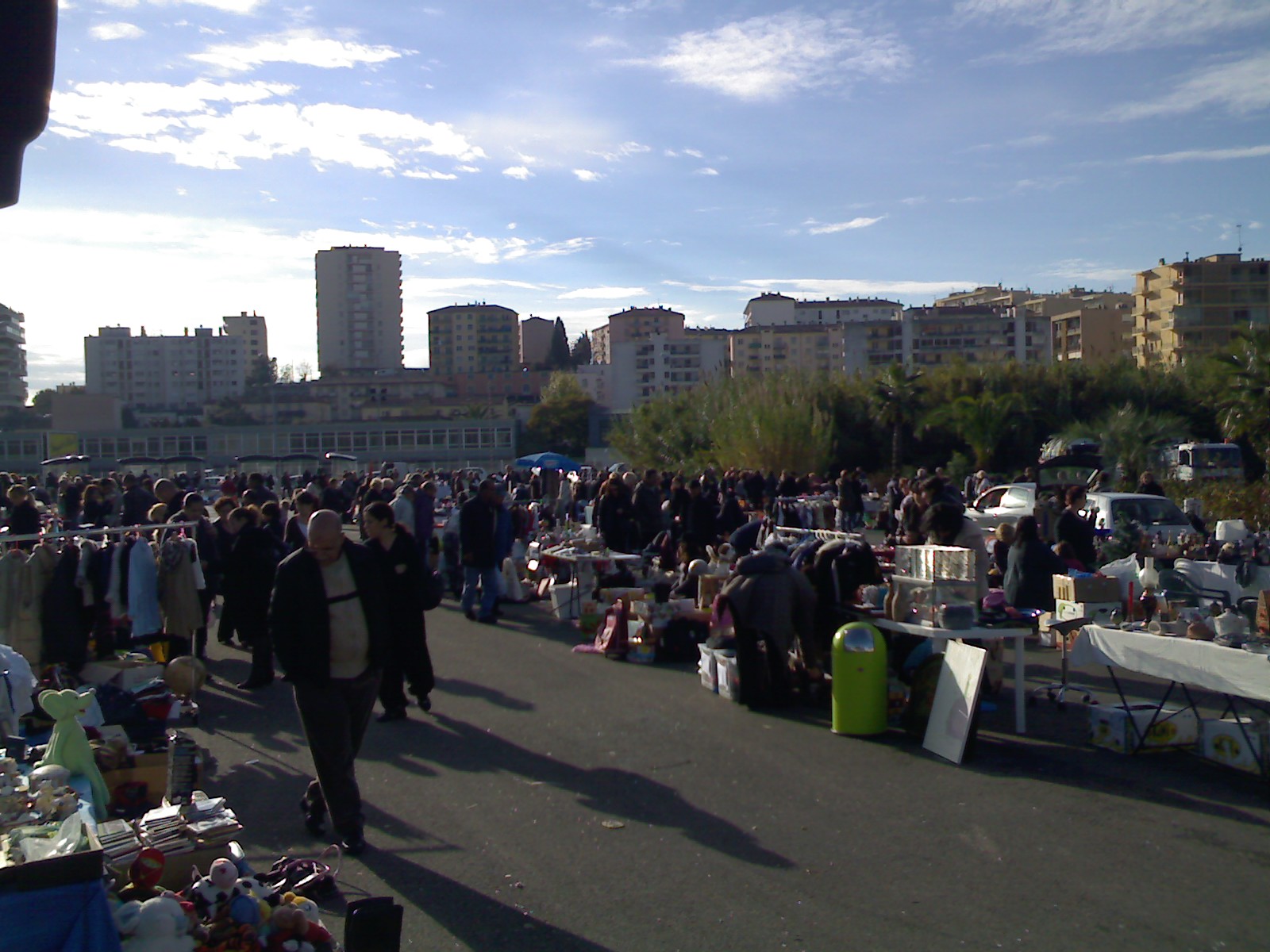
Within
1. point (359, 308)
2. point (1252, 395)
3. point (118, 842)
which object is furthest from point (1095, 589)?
point (359, 308)

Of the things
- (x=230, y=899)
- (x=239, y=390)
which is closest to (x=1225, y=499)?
(x=230, y=899)

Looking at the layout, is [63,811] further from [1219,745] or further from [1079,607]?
[1079,607]

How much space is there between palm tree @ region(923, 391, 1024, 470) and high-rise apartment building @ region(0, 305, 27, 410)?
30209 millimetres

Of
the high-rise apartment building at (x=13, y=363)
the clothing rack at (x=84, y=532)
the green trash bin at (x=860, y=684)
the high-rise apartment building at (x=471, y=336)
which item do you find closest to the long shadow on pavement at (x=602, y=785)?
the green trash bin at (x=860, y=684)

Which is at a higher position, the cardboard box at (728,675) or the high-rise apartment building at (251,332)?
the high-rise apartment building at (251,332)

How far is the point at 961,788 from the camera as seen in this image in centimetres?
657

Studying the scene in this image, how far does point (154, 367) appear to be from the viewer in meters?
147

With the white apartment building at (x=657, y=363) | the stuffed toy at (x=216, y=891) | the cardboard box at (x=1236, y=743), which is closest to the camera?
the stuffed toy at (x=216, y=891)

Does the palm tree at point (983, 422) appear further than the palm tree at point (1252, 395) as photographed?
Yes

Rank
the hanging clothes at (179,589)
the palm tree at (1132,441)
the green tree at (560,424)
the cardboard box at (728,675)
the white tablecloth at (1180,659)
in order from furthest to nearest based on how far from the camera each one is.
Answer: the green tree at (560,424)
the palm tree at (1132,441)
the hanging clothes at (179,589)
the cardboard box at (728,675)
the white tablecloth at (1180,659)

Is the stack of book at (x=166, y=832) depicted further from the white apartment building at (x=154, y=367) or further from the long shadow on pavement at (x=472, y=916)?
the white apartment building at (x=154, y=367)

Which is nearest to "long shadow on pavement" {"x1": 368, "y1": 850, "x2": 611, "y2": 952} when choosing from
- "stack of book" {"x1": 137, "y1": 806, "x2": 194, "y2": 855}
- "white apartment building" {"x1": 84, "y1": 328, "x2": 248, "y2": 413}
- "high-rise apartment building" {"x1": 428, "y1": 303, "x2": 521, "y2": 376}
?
"stack of book" {"x1": 137, "y1": 806, "x2": 194, "y2": 855}

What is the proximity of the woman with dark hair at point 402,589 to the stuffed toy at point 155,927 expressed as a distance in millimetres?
3644

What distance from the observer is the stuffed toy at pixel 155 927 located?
379 cm
